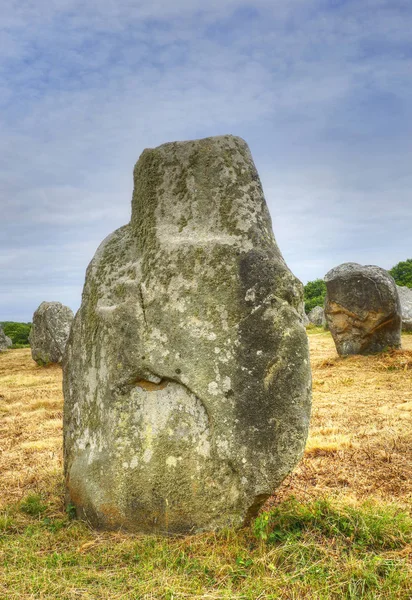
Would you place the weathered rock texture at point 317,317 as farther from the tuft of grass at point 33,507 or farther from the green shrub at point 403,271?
the tuft of grass at point 33,507

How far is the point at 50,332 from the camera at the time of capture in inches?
762

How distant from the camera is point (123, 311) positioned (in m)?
4.61

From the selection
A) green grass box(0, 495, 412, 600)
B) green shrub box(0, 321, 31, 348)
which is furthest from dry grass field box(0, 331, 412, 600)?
green shrub box(0, 321, 31, 348)

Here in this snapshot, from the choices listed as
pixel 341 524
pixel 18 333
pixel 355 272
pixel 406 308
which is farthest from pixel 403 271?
pixel 341 524

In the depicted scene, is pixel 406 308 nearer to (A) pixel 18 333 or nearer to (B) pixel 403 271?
(B) pixel 403 271

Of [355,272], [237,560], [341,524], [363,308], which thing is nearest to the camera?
[237,560]

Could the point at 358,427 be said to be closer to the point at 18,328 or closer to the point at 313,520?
the point at 313,520

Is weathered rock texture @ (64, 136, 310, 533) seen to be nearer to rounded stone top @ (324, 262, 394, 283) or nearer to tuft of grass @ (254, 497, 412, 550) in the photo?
tuft of grass @ (254, 497, 412, 550)

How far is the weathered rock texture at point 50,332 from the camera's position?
63.4 ft

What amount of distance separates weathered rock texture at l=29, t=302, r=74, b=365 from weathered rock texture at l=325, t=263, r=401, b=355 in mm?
9485

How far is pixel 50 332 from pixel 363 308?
1089 cm

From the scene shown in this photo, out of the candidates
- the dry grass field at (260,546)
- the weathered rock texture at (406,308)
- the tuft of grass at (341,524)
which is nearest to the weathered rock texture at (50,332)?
the dry grass field at (260,546)

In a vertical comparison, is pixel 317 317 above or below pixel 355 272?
below

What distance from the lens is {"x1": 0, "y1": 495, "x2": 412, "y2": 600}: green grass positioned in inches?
134
